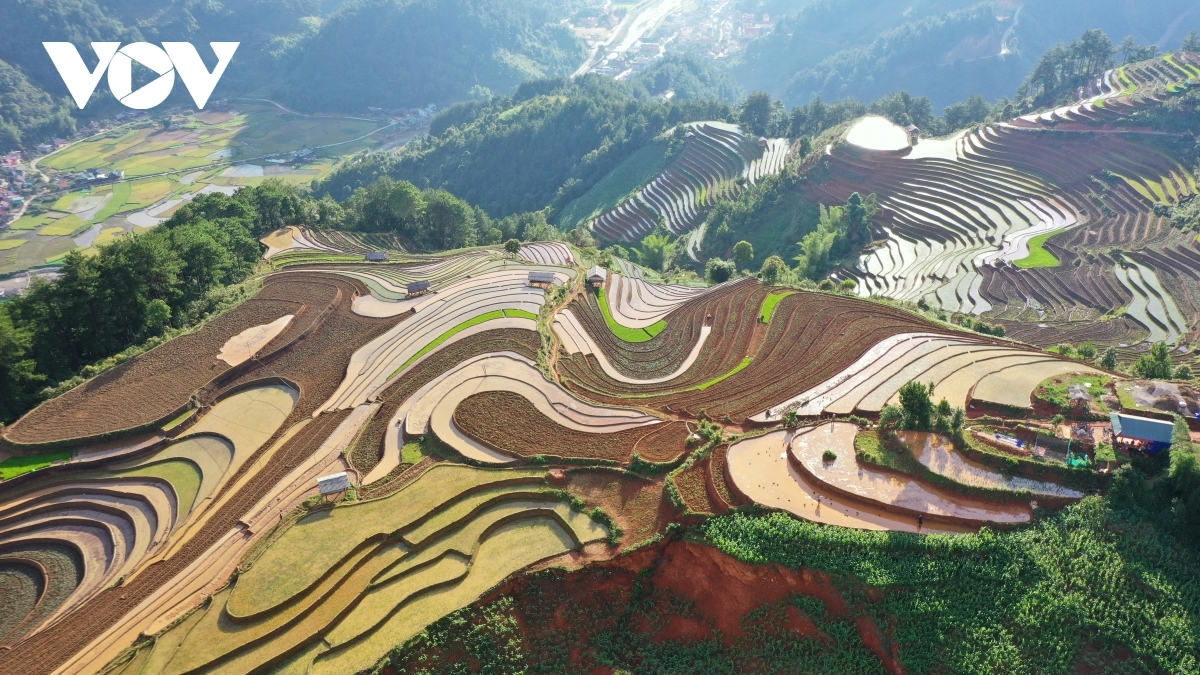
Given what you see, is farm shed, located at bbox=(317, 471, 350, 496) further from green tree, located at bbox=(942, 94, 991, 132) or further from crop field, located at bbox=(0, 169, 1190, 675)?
green tree, located at bbox=(942, 94, 991, 132)

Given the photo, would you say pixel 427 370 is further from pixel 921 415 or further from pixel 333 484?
pixel 921 415

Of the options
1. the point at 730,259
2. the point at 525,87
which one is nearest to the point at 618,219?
the point at 730,259

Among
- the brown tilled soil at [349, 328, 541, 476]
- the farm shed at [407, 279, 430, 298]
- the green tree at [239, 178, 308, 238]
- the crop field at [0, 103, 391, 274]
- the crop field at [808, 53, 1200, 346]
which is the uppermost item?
the crop field at [0, 103, 391, 274]

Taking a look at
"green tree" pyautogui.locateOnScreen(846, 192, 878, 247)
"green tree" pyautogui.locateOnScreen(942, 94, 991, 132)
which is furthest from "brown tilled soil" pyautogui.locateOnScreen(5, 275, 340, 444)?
"green tree" pyautogui.locateOnScreen(942, 94, 991, 132)

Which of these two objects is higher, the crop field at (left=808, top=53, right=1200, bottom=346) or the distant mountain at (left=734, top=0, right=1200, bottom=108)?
the distant mountain at (left=734, top=0, right=1200, bottom=108)

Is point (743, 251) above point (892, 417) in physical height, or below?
below

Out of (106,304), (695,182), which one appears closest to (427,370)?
(106,304)

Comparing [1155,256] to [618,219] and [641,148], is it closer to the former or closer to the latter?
[618,219]
